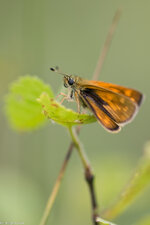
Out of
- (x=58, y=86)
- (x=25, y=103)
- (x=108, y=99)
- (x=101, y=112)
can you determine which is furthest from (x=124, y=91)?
(x=58, y=86)

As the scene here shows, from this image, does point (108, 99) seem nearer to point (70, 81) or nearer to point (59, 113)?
point (70, 81)

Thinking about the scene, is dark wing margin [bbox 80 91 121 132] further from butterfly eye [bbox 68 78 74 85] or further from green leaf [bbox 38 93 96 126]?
green leaf [bbox 38 93 96 126]

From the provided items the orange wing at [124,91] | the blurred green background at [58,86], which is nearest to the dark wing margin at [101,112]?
the orange wing at [124,91]

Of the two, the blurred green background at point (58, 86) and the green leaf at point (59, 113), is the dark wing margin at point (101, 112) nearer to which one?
the green leaf at point (59, 113)

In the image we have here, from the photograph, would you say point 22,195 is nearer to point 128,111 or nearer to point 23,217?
point 23,217

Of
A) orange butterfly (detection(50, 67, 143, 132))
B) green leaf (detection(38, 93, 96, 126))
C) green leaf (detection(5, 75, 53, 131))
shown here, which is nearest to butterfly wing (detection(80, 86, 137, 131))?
orange butterfly (detection(50, 67, 143, 132))

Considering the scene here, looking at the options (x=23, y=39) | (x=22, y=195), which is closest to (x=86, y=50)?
(x=23, y=39)
